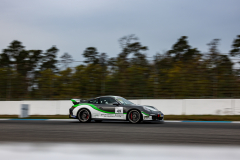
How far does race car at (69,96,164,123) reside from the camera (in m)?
11.7

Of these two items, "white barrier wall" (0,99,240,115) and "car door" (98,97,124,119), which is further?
"white barrier wall" (0,99,240,115)

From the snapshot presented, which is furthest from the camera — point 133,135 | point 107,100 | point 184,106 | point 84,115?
point 184,106

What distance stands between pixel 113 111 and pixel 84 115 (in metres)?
1.44

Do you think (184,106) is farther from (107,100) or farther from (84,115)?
(84,115)

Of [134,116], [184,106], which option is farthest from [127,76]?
[134,116]

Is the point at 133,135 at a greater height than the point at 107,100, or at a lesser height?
lesser

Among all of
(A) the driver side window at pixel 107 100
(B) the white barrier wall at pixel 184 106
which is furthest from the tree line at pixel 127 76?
(A) the driver side window at pixel 107 100

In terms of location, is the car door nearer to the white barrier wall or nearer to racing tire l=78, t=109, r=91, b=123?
racing tire l=78, t=109, r=91, b=123

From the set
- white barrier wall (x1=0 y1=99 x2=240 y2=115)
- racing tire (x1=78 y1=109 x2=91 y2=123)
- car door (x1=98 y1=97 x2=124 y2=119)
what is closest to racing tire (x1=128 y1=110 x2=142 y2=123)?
car door (x1=98 y1=97 x2=124 y2=119)

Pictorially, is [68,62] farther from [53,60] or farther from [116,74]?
[116,74]

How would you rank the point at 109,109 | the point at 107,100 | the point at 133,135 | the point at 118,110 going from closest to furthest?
the point at 133,135 < the point at 118,110 < the point at 109,109 < the point at 107,100

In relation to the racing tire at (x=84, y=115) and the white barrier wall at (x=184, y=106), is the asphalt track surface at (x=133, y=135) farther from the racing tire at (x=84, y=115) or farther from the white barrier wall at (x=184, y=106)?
the white barrier wall at (x=184, y=106)

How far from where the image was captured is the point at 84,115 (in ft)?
41.8

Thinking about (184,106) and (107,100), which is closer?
(107,100)
